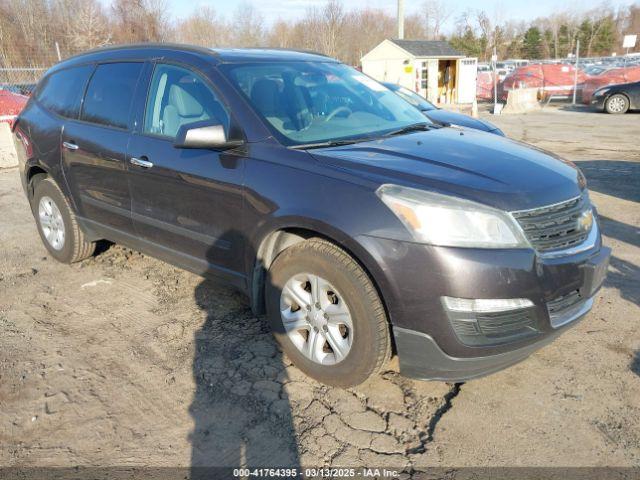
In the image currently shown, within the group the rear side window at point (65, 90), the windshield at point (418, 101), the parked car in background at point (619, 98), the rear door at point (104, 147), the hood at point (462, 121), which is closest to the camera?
the rear door at point (104, 147)

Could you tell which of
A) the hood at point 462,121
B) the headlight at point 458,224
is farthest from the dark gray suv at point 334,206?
the hood at point 462,121

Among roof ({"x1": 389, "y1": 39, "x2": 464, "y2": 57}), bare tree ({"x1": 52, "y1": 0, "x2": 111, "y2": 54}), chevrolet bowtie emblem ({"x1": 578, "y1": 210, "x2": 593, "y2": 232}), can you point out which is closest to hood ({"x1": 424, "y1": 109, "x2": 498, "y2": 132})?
chevrolet bowtie emblem ({"x1": 578, "y1": 210, "x2": 593, "y2": 232})

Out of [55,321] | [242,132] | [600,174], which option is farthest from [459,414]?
[600,174]

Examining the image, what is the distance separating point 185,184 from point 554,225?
2.19m

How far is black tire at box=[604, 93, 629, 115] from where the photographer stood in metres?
17.8

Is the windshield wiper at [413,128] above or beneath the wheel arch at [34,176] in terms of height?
above

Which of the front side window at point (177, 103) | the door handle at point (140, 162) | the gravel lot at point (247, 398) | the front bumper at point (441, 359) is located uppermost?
the front side window at point (177, 103)

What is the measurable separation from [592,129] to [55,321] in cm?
1430

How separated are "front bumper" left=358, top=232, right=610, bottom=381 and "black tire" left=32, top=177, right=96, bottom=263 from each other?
3.24 metres

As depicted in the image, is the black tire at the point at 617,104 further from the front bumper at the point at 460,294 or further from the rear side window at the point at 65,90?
the rear side window at the point at 65,90

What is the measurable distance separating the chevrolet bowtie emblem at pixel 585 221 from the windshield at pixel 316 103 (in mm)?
1306

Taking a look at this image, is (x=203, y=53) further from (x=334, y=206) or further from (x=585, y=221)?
(x=585, y=221)

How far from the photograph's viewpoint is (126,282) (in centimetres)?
458

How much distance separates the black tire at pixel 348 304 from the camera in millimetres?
2637
